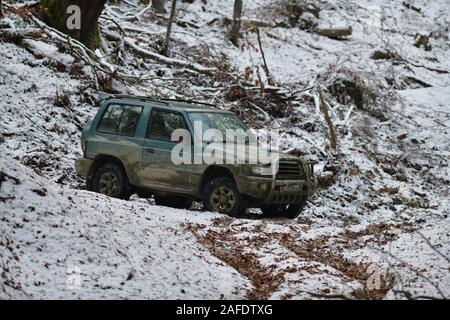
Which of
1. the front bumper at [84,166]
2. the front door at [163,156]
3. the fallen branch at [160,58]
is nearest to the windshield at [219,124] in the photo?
the front door at [163,156]

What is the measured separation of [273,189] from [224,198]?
0.84 meters

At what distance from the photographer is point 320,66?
21.1 meters

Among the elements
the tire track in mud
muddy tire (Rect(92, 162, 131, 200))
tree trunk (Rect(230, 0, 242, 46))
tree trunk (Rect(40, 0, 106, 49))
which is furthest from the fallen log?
the tire track in mud

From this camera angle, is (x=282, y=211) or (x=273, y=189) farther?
(x=282, y=211)

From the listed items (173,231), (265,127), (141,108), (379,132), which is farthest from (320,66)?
(173,231)

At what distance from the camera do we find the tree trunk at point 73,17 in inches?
639

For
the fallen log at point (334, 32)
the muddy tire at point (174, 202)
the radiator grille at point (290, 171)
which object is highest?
the fallen log at point (334, 32)

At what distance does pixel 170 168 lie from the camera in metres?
11.4

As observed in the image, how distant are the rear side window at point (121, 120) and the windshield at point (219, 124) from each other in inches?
44.4

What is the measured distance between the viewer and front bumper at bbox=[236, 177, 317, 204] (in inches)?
421

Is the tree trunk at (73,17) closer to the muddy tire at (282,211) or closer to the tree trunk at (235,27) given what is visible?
the tree trunk at (235,27)

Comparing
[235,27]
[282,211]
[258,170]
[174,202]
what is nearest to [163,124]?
[174,202]

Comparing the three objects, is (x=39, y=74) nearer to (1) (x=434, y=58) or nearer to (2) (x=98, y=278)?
(2) (x=98, y=278)

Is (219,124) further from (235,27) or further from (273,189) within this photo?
(235,27)
